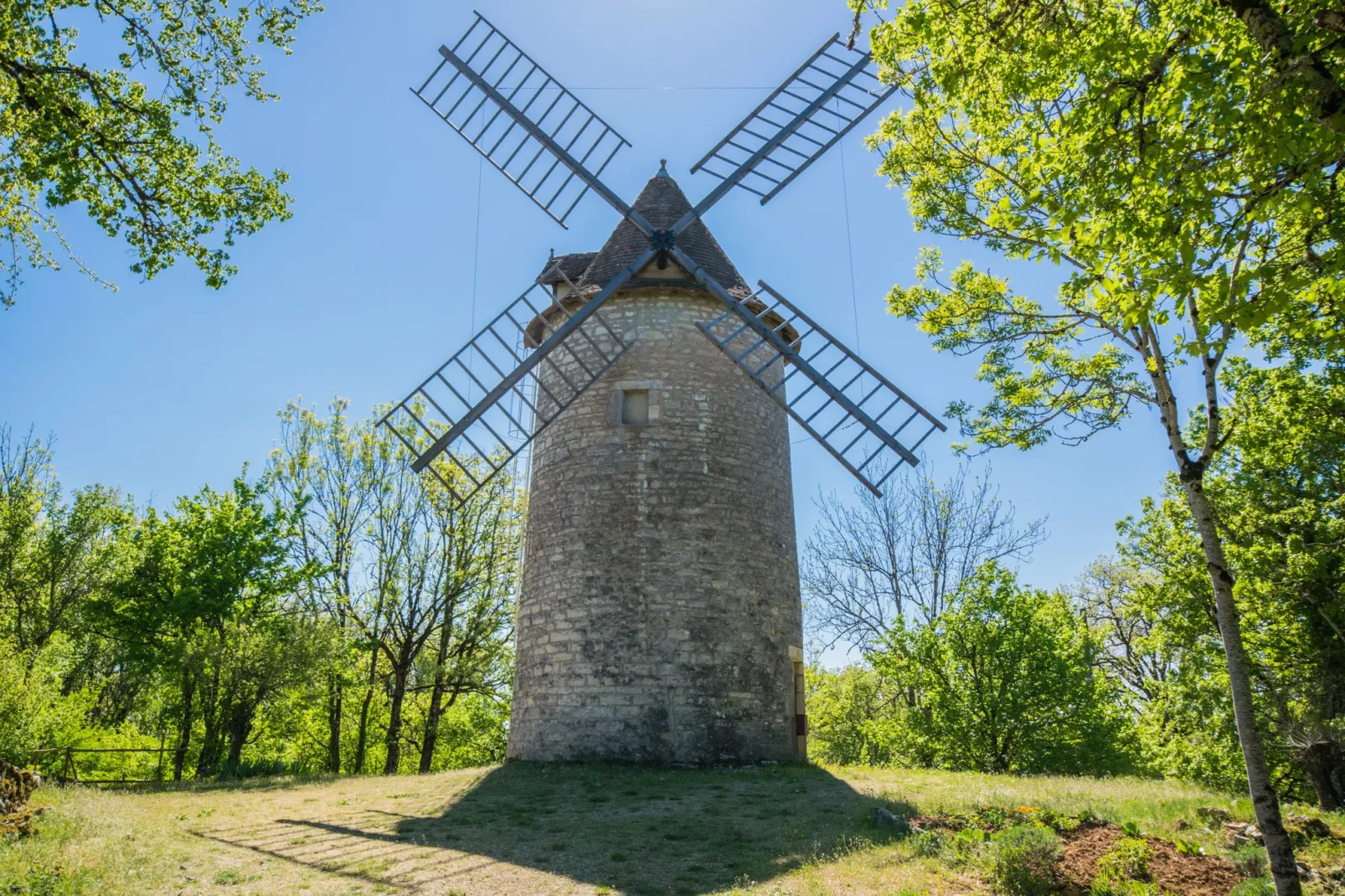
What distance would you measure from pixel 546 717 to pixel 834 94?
1184 cm

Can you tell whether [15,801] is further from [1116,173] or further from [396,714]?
[396,714]

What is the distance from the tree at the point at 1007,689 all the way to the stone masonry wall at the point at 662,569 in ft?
14.7

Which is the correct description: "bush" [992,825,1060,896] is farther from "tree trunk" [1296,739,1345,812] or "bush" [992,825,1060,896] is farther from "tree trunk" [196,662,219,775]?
"tree trunk" [196,662,219,775]

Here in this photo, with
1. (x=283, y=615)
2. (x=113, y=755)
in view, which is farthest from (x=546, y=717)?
(x=113, y=755)

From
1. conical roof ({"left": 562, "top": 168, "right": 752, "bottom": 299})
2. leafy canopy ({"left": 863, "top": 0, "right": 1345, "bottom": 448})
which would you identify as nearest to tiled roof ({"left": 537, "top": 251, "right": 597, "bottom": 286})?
conical roof ({"left": 562, "top": 168, "right": 752, "bottom": 299})

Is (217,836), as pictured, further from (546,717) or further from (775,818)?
(775,818)

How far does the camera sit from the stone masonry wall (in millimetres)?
12953

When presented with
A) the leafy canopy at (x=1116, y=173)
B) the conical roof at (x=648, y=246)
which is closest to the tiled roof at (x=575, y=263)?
the conical roof at (x=648, y=246)

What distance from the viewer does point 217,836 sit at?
31.3ft

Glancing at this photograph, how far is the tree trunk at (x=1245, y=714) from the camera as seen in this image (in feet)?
18.9

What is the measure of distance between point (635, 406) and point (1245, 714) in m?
10.1

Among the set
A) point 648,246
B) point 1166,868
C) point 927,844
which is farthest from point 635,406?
point 1166,868

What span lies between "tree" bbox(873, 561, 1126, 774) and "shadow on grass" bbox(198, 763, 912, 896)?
236 inches

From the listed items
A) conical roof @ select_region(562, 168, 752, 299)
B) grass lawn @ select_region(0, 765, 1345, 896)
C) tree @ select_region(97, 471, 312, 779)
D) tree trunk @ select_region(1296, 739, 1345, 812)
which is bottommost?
grass lawn @ select_region(0, 765, 1345, 896)
